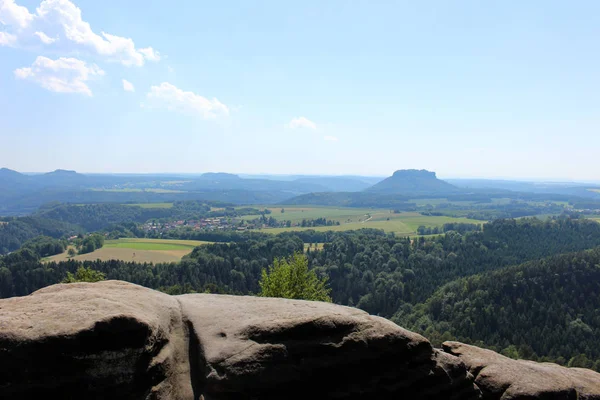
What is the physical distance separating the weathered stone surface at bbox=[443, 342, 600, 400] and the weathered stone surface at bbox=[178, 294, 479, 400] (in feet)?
6.81

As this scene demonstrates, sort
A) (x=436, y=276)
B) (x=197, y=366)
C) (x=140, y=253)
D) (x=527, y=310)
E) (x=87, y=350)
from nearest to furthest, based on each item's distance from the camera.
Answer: (x=87, y=350) < (x=197, y=366) < (x=527, y=310) < (x=436, y=276) < (x=140, y=253)

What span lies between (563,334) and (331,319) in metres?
102

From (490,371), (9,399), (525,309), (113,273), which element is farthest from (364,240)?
(9,399)

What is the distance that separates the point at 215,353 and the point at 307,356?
3.89 metres

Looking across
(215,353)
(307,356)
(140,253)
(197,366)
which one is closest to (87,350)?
(197,366)

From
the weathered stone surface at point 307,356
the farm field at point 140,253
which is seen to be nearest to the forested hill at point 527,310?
the weathered stone surface at point 307,356

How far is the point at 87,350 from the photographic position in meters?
14.2

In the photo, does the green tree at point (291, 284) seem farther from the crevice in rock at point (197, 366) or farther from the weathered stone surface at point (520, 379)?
the crevice in rock at point (197, 366)

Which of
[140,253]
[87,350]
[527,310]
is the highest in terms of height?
[87,350]

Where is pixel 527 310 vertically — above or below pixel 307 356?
below

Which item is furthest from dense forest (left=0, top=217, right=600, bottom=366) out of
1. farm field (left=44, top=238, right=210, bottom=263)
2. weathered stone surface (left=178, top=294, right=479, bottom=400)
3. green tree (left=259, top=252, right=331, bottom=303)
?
weathered stone surface (left=178, top=294, right=479, bottom=400)

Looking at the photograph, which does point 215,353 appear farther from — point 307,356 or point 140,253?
point 140,253

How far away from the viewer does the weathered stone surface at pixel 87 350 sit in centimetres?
1363

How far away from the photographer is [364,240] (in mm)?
174375
